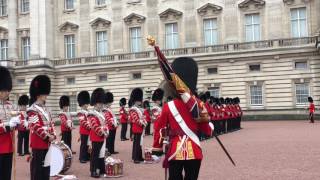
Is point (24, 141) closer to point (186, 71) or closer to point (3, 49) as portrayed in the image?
point (186, 71)

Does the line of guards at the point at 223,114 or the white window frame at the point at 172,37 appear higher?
the white window frame at the point at 172,37

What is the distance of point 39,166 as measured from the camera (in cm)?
768

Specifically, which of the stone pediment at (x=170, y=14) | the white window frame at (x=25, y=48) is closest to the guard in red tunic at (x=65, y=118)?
the stone pediment at (x=170, y=14)

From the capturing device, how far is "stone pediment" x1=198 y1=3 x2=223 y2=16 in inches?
1363

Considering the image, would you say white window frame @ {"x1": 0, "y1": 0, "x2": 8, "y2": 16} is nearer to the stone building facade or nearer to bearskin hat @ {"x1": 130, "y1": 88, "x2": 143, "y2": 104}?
the stone building facade

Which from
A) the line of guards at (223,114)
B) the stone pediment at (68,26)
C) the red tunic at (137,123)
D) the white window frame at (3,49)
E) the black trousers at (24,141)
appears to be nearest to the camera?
the red tunic at (137,123)

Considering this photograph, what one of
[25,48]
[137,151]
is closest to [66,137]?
[137,151]

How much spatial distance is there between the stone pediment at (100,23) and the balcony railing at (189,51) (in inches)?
106

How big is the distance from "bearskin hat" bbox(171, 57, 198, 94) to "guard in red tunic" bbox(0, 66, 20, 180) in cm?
306

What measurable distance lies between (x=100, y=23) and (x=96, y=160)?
30.3 metres

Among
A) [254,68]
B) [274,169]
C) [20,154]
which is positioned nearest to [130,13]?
[254,68]

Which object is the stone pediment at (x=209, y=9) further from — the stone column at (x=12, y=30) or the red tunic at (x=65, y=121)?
the red tunic at (x=65, y=121)

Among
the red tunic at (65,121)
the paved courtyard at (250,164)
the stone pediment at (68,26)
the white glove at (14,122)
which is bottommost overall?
the paved courtyard at (250,164)

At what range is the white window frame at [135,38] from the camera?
37.7 meters
